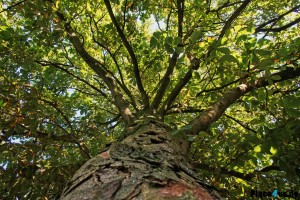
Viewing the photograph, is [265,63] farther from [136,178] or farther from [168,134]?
[136,178]

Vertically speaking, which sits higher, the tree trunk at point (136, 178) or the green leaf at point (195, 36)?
the green leaf at point (195, 36)

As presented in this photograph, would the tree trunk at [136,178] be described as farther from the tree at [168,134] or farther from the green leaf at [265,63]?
the green leaf at [265,63]

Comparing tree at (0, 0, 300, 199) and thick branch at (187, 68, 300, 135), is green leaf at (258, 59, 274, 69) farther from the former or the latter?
thick branch at (187, 68, 300, 135)

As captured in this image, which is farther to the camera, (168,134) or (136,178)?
(168,134)

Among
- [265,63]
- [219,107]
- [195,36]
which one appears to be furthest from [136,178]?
[219,107]

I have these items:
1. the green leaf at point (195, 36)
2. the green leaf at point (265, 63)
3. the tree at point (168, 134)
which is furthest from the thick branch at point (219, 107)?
the green leaf at point (195, 36)

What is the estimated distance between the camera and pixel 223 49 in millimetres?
2281

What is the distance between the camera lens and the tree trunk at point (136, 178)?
44.7 inches

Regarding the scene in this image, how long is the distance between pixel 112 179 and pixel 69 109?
5849 mm

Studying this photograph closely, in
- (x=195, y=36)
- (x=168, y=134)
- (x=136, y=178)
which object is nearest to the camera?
(x=136, y=178)

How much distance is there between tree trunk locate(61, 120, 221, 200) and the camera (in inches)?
44.7

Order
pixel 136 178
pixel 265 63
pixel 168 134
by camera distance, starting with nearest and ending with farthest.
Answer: pixel 136 178 → pixel 265 63 → pixel 168 134

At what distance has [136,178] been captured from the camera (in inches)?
51.6

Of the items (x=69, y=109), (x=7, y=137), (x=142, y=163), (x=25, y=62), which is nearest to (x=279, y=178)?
(x=142, y=163)
